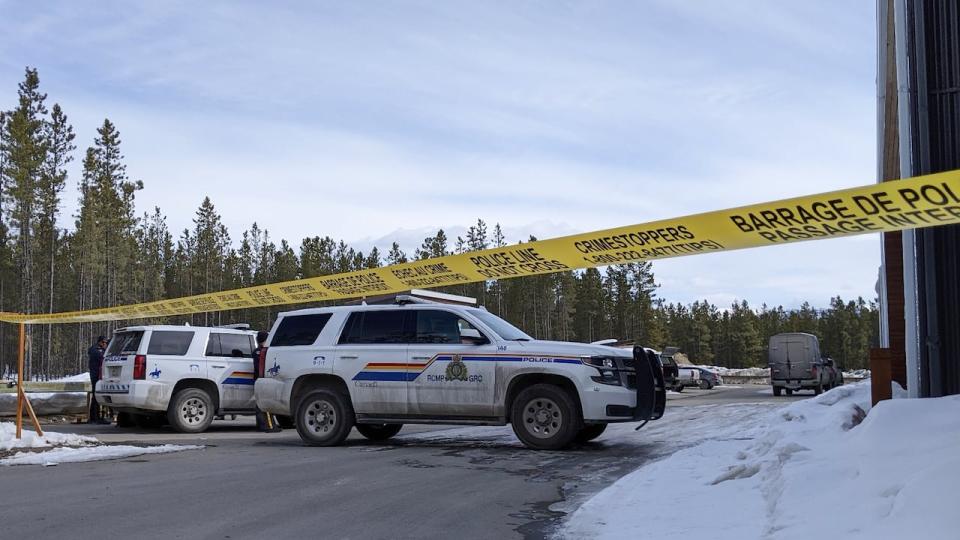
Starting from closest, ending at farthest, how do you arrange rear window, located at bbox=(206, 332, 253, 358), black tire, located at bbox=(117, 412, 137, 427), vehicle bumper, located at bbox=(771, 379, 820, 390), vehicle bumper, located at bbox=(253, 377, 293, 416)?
vehicle bumper, located at bbox=(253, 377, 293, 416) < rear window, located at bbox=(206, 332, 253, 358) < black tire, located at bbox=(117, 412, 137, 427) < vehicle bumper, located at bbox=(771, 379, 820, 390)

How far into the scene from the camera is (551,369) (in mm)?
10477

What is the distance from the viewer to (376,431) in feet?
42.6

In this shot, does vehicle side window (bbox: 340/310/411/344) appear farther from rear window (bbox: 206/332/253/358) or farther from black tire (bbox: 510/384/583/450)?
rear window (bbox: 206/332/253/358)

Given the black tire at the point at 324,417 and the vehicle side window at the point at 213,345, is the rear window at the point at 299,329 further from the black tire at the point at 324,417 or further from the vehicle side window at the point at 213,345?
the vehicle side window at the point at 213,345

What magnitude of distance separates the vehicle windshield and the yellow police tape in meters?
0.91

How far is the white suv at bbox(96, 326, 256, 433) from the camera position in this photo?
47.3ft

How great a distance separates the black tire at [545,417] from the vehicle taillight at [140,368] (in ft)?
24.1

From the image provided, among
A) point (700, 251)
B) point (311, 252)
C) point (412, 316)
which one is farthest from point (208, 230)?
point (700, 251)

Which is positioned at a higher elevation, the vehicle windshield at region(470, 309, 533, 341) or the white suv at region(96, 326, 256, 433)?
the vehicle windshield at region(470, 309, 533, 341)

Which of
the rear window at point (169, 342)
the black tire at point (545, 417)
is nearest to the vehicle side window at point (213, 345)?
the rear window at point (169, 342)

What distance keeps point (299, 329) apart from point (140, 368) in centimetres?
392

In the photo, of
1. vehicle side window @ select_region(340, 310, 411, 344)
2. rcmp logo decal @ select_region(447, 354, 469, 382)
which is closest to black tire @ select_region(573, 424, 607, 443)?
rcmp logo decal @ select_region(447, 354, 469, 382)

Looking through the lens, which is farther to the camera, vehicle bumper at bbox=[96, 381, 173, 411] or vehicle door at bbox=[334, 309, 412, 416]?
vehicle bumper at bbox=[96, 381, 173, 411]

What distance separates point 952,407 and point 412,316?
7.00 metres
